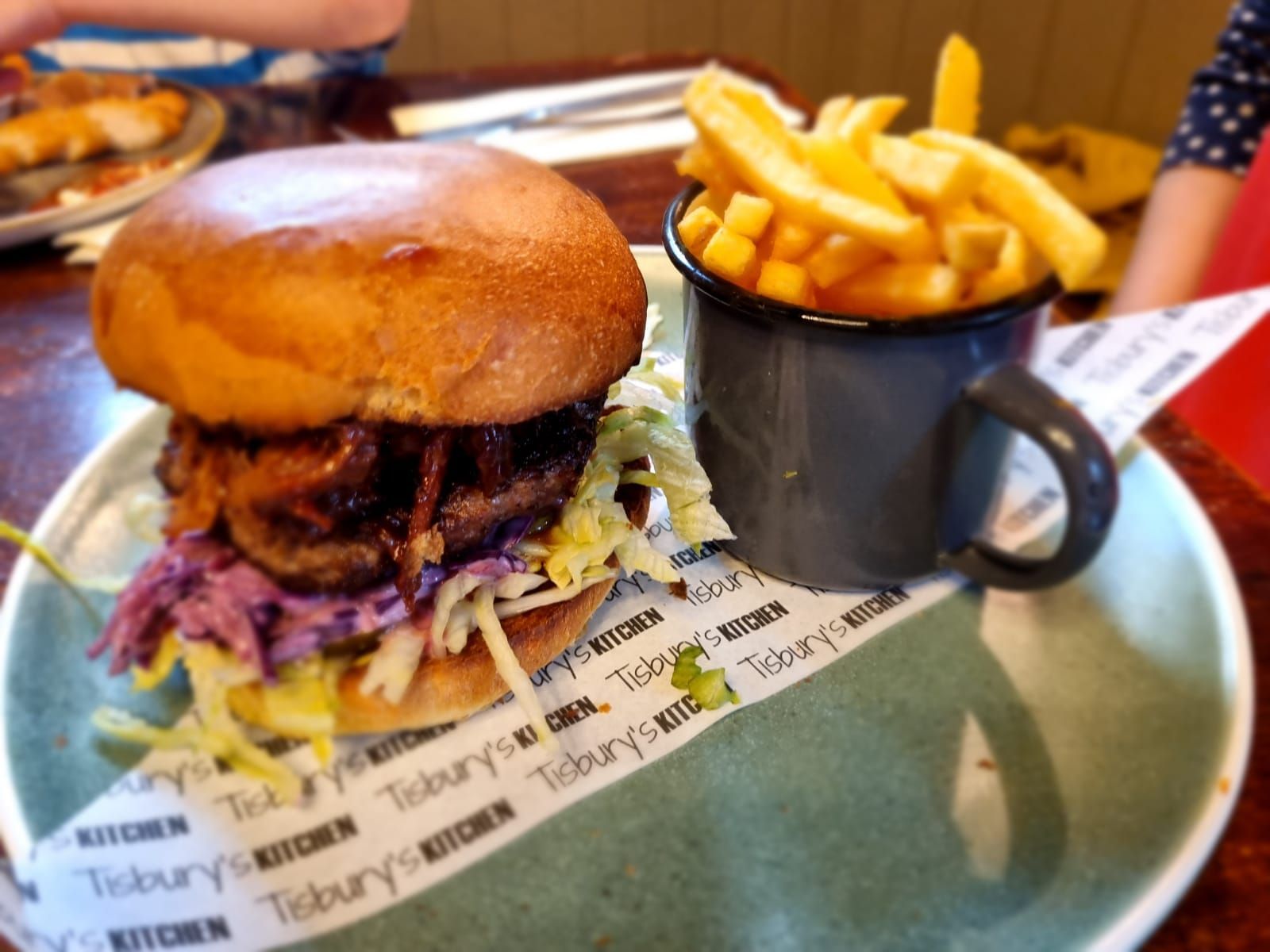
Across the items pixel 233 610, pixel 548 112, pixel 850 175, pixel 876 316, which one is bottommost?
pixel 233 610

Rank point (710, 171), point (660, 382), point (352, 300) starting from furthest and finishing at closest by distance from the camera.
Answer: point (660, 382) → point (710, 171) → point (352, 300)

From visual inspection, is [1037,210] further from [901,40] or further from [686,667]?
[901,40]

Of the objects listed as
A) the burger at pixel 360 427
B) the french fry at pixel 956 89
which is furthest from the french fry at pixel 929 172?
the burger at pixel 360 427

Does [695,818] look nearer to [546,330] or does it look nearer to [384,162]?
[546,330]

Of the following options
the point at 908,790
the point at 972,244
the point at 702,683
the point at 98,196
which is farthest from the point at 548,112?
the point at 908,790

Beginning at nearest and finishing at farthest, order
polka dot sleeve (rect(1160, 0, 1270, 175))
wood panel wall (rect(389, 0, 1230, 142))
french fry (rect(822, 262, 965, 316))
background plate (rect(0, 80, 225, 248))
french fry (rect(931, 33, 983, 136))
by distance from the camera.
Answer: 1. french fry (rect(822, 262, 965, 316))
2. french fry (rect(931, 33, 983, 136))
3. background plate (rect(0, 80, 225, 248))
4. polka dot sleeve (rect(1160, 0, 1270, 175))
5. wood panel wall (rect(389, 0, 1230, 142))

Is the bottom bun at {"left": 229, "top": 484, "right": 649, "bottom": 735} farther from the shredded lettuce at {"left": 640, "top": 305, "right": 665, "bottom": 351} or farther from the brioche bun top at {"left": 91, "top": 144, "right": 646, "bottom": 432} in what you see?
the shredded lettuce at {"left": 640, "top": 305, "right": 665, "bottom": 351}

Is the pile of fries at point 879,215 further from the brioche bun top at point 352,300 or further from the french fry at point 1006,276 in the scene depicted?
the brioche bun top at point 352,300

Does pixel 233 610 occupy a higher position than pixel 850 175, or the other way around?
pixel 850 175

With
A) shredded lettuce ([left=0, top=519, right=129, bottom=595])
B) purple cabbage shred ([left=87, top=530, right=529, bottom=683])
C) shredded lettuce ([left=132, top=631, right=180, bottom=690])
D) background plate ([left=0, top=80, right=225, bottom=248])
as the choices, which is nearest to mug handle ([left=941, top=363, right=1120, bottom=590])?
purple cabbage shred ([left=87, top=530, right=529, bottom=683])
